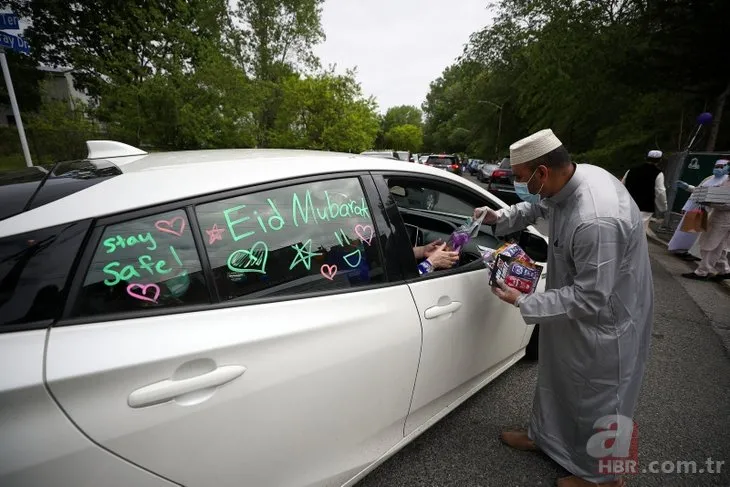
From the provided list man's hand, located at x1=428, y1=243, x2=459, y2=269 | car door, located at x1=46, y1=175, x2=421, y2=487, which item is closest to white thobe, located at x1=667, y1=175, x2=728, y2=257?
man's hand, located at x1=428, y1=243, x2=459, y2=269

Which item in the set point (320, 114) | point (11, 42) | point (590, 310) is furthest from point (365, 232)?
point (320, 114)

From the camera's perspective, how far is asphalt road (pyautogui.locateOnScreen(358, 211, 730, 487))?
5.92 feet

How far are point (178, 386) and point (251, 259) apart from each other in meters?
0.44

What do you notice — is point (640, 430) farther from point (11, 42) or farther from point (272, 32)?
point (272, 32)

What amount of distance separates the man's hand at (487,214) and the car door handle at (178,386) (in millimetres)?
1664

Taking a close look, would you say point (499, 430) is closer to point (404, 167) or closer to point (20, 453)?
point (404, 167)

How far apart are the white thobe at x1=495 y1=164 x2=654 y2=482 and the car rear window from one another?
1651mm

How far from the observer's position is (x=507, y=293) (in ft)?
5.26

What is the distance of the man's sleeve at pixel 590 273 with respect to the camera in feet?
4.54

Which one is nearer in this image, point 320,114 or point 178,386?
point 178,386

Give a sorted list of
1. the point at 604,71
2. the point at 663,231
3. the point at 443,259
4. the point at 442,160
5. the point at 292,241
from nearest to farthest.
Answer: the point at 292,241 → the point at 443,259 → the point at 663,231 → the point at 604,71 → the point at 442,160

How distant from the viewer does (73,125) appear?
364 inches

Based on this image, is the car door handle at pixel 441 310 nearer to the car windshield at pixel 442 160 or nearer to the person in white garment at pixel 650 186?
the person in white garment at pixel 650 186

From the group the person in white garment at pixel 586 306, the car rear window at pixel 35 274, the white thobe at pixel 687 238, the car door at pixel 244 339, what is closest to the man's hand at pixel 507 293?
the person in white garment at pixel 586 306
